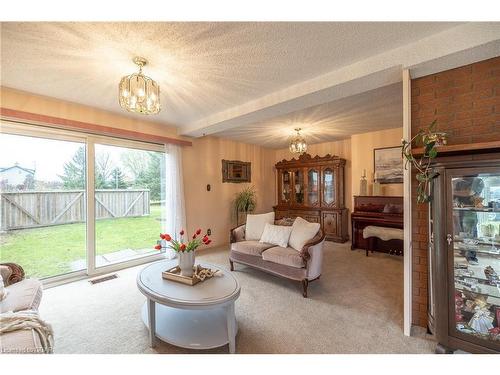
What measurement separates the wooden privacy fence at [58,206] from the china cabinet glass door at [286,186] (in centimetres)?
348

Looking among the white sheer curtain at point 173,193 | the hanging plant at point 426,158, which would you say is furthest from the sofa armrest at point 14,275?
the hanging plant at point 426,158

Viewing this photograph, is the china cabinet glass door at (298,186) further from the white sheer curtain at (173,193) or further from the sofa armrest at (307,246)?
the white sheer curtain at (173,193)

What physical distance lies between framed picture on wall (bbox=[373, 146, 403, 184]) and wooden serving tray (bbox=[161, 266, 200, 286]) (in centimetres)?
404

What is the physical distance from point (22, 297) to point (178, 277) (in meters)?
1.07

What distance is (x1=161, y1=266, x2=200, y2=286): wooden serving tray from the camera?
1.76 m

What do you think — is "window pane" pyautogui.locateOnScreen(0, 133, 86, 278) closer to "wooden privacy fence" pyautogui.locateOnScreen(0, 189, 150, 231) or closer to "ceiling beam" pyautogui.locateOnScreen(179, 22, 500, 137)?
"wooden privacy fence" pyautogui.locateOnScreen(0, 189, 150, 231)

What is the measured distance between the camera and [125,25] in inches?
57.8

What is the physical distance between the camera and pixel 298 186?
5.42 meters

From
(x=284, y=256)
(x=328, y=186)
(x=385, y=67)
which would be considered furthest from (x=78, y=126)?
(x=328, y=186)

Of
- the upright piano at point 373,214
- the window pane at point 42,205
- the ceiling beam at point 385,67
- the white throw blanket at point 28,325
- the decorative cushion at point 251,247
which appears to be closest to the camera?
the white throw blanket at point 28,325

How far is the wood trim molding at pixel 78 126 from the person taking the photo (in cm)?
239

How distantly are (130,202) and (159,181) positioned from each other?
609mm
